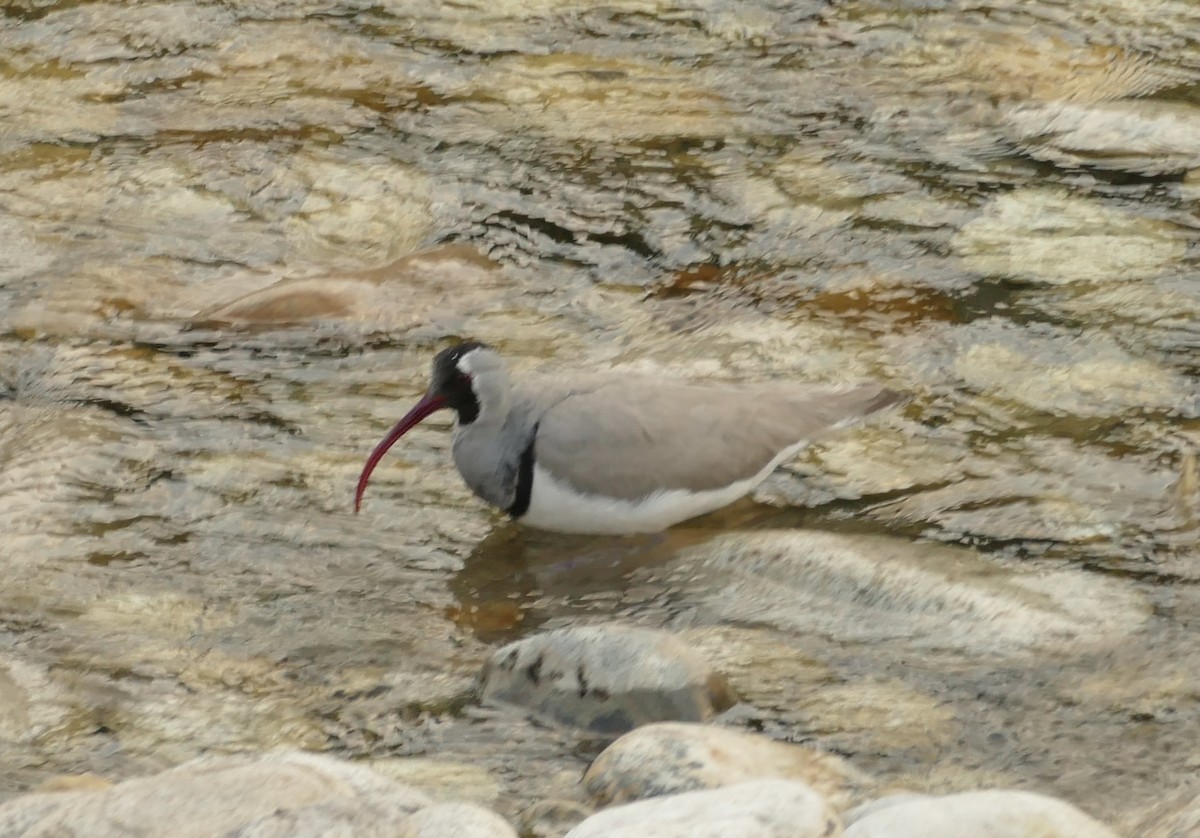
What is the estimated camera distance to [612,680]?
5074mm

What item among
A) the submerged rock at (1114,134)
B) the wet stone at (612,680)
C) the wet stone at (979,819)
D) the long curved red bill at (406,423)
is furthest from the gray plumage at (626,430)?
the submerged rock at (1114,134)

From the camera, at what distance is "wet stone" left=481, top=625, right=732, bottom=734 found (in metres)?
5.06

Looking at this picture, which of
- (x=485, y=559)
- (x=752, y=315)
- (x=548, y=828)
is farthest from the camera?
(x=752, y=315)

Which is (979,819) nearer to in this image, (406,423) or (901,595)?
(901,595)

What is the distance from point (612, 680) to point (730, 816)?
1.10 meters

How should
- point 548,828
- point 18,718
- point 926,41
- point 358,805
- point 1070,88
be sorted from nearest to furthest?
point 358,805 < point 548,828 < point 18,718 < point 1070,88 < point 926,41

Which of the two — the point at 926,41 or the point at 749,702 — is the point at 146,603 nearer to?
the point at 749,702

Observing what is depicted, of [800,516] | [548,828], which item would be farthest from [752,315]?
[548,828]

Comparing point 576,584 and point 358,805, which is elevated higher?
point 358,805

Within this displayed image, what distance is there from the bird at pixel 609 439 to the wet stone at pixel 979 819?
7.35 feet

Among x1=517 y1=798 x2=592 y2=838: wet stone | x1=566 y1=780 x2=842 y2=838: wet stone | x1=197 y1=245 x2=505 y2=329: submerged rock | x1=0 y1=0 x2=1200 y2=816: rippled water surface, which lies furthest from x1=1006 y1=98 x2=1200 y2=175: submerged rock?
x1=566 y1=780 x2=842 y2=838: wet stone

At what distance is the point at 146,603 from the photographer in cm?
584

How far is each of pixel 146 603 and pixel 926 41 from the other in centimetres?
562

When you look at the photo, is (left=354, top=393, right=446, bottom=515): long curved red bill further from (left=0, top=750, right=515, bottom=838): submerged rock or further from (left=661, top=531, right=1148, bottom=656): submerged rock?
(left=0, top=750, right=515, bottom=838): submerged rock
